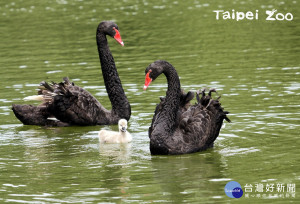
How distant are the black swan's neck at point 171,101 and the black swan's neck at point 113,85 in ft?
7.35

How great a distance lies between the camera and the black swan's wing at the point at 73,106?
1094 centimetres

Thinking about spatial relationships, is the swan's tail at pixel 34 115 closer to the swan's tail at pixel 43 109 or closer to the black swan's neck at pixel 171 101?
the swan's tail at pixel 43 109

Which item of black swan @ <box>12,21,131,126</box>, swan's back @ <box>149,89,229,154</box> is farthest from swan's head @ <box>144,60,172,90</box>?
black swan @ <box>12,21,131,126</box>

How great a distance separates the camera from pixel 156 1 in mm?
30375

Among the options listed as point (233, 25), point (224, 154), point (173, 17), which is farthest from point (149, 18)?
point (224, 154)

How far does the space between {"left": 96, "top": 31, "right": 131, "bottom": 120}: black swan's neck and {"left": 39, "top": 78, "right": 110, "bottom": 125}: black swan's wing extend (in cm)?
30

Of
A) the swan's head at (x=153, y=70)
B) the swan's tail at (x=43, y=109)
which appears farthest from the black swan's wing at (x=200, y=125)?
the swan's tail at (x=43, y=109)

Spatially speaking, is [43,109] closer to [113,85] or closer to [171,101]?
[113,85]

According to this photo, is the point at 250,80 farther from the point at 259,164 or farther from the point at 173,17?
the point at 173,17

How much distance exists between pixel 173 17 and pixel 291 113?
14.1 metres

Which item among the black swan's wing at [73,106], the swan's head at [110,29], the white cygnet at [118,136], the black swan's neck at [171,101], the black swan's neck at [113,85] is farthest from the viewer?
the swan's head at [110,29]

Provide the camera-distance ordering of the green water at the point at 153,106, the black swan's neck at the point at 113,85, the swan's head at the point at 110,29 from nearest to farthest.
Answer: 1. the green water at the point at 153,106
2. the black swan's neck at the point at 113,85
3. the swan's head at the point at 110,29

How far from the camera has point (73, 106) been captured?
1097 centimetres

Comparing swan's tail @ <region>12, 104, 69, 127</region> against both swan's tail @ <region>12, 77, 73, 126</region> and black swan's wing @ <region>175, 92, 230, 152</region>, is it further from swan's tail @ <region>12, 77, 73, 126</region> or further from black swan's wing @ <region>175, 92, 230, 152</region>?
black swan's wing @ <region>175, 92, 230, 152</region>
